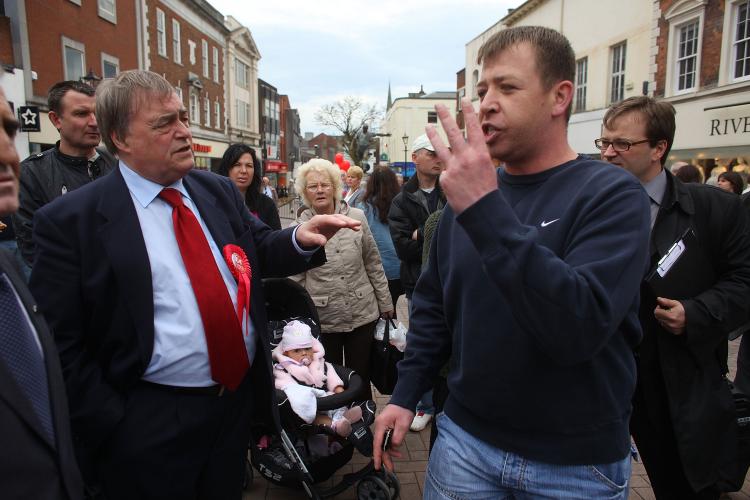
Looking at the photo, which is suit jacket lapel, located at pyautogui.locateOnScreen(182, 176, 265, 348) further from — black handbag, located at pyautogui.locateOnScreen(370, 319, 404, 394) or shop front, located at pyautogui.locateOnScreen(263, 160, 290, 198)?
shop front, located at pyautogui.locateOnScreen(263, 160, 290, 198)

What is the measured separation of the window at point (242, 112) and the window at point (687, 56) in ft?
99.7

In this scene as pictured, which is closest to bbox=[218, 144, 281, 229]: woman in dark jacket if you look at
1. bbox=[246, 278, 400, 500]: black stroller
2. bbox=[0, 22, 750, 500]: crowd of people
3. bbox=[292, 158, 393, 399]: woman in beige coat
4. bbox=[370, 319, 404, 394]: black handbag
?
bbox=[292, 158, 393, 399]: woman in beige coat

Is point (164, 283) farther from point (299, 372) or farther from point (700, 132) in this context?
point (700, 132)

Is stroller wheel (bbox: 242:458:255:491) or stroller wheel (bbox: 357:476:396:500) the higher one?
stroller wheel (bbox: 357:476:396:500)

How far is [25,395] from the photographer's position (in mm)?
1206

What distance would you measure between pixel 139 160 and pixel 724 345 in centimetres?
275

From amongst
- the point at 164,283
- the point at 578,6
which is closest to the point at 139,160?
the point at 164,283

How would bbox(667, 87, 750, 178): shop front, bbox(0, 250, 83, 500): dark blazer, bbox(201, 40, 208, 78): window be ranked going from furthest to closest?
1. bbox(201, 40, 208, 78): window
2. bbox(667, 87, 750, 178): shop front
3. bbox(0, 250, 83, 500): dark blazer

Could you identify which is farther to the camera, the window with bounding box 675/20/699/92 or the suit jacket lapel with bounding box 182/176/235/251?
the window with bounding box 675/20/699/92

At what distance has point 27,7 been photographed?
50.2ft

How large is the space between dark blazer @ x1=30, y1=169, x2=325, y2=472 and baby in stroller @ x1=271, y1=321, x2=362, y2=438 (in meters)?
1.22

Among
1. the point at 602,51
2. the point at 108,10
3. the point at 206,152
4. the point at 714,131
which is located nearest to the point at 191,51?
the point at 206,152

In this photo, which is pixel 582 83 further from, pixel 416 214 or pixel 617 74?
pixel 416 214

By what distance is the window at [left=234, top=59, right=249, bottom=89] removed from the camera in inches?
1547
